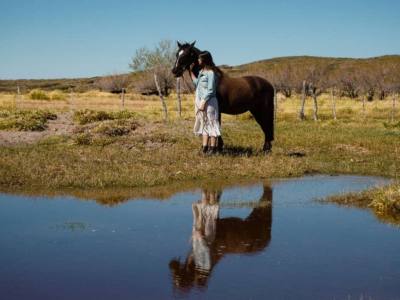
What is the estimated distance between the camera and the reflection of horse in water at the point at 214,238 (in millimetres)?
5211

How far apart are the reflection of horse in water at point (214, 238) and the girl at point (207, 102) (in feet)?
14.0

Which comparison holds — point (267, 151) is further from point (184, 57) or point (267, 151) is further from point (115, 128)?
point (115, 128)

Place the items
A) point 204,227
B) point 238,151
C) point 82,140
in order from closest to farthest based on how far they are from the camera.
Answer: point 204,227
point 238,151
point 82,140

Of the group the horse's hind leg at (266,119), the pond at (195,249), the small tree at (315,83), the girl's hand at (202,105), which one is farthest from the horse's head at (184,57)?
the small tree at (315,83)

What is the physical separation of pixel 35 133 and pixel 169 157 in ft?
18.9

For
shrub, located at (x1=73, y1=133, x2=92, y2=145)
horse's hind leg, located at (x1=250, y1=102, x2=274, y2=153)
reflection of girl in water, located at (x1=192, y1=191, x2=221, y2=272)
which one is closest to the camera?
reflection of girl in water, located at (x1=192, y1=191, x2=221, y2=272)

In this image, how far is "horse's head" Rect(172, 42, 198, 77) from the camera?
1265 cm

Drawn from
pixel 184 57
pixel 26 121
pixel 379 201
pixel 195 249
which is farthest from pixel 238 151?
pixel 195 249

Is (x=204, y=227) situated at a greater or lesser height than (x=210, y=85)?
lesser

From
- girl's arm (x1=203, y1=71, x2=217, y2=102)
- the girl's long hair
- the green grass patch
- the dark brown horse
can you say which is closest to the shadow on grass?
the dark brown horse

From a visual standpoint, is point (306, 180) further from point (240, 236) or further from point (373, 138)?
point (373, 138)

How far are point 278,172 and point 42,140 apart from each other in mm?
7277

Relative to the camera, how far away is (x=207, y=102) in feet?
42.2

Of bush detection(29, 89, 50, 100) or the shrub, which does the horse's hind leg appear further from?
bush detection(29, 89, 50, 100)
